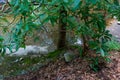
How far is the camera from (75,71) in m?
2.47

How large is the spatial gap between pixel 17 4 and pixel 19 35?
345 mm

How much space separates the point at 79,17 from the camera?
7.36 ft

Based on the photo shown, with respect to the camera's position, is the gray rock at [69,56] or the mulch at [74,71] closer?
the mulch at [74,71]

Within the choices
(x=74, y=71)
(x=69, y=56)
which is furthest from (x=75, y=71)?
(x=69, y=56)

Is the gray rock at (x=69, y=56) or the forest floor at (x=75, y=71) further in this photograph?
the gray rock at (x=69, y=56)

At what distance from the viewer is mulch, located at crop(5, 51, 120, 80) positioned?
7.88ft

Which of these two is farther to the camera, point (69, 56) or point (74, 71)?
point (69, 56)

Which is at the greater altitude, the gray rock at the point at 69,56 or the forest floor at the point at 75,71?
the gray rock at the point at 69,56

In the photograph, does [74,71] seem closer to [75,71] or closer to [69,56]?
[75,71]

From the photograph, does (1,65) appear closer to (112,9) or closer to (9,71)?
(9,71)

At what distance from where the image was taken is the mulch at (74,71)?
240 centimetres

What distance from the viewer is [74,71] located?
2.47 metres

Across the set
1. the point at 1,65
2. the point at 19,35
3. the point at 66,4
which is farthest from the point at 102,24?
the point at 1,65

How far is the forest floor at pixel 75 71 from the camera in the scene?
240cm
